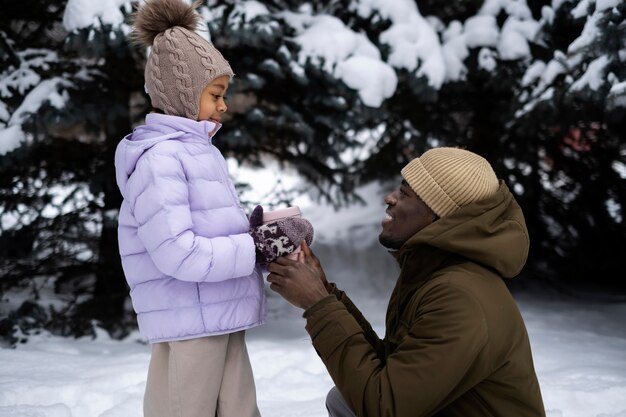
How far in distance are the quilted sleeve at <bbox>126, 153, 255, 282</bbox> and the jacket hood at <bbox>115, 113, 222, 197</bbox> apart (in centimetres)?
6

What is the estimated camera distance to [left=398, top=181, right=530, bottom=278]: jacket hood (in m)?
1.75

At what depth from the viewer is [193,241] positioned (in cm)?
195

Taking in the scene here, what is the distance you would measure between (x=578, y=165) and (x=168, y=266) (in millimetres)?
5010

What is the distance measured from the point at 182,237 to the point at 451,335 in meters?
0.87

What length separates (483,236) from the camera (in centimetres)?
177

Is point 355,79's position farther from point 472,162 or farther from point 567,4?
point 472,162

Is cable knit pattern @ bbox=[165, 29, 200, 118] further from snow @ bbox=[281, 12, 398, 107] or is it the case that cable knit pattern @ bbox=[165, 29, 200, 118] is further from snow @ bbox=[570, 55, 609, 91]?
snow @ bbox=[570, 55, 609, 91]

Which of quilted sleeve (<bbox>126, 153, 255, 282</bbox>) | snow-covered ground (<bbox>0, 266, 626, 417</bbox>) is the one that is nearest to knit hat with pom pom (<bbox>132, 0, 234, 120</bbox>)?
quilted sleeve (<bbox>126, 153, 255, 282</bbox>)

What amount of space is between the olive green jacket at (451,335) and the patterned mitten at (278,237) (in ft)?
0.84

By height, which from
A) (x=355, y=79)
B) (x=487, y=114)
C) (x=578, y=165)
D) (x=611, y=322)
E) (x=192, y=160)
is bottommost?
(x=611, y=322)

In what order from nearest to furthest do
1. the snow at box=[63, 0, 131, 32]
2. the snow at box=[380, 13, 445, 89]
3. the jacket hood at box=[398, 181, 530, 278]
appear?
the jacket hood at box=[398, 181, 530, 278] < the snow at box=[63, 0, 131, 32] < the snow at box=[380, 13, 445, 89]

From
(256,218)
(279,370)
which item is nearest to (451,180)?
(256,218)

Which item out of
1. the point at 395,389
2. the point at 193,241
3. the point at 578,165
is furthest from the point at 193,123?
the point at 578,165

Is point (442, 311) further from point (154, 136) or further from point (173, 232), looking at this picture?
point (154, 136)
